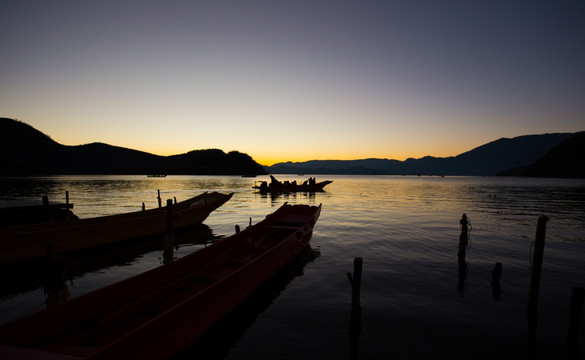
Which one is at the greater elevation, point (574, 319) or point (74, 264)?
point (574, 319)

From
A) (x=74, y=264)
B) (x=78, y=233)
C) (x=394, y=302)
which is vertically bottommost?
(x=394, y=302)

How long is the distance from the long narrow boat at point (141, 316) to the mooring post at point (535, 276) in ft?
26.6

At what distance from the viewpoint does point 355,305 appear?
7.85 m

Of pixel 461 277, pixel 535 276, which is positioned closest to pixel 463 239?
pixel 461 277

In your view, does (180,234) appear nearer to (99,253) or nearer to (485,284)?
(99,253)

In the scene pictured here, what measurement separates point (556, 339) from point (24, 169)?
240 meters

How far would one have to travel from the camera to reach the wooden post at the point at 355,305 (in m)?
7.49

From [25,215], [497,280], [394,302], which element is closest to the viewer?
[394,302]

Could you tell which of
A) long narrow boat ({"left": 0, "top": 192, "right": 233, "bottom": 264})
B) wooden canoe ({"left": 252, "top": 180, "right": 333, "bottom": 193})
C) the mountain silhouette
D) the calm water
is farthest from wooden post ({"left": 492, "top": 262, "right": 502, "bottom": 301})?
the mountain silhouette

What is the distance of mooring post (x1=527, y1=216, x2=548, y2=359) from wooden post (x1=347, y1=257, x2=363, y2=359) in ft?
14.6

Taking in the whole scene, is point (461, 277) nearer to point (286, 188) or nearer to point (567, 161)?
point (286, 188)

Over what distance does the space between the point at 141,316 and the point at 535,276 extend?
11231mm

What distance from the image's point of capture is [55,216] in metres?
21.4

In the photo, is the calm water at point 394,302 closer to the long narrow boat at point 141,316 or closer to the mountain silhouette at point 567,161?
the long narrow boat at point 141,316
